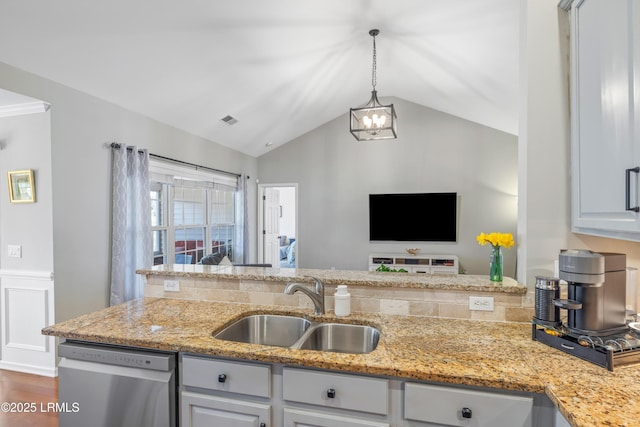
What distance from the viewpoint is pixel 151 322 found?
5.48 ft

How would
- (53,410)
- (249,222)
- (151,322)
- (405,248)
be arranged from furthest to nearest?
(249,222)
(405,248)
(53,410)
(151,322)

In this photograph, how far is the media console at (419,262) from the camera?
546cm

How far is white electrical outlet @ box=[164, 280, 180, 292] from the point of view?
211cm

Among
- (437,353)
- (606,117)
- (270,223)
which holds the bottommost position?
(437,353)

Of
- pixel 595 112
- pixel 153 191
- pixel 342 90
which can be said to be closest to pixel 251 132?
pixel 342 90

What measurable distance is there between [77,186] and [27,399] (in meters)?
1.72

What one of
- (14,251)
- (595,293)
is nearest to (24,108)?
(14,251)

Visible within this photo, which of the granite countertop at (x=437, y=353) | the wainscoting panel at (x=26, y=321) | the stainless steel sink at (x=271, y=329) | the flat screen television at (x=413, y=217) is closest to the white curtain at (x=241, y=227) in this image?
the flat screen television at (x=413, y=217)

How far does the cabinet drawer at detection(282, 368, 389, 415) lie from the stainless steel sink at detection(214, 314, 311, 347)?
51cm

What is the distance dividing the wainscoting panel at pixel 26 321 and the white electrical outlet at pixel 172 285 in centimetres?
143

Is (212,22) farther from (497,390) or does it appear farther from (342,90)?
(497,390)

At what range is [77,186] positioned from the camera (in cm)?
299

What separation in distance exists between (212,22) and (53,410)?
10.5ft

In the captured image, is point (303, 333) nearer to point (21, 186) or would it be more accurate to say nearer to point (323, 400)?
point (323, 400)
